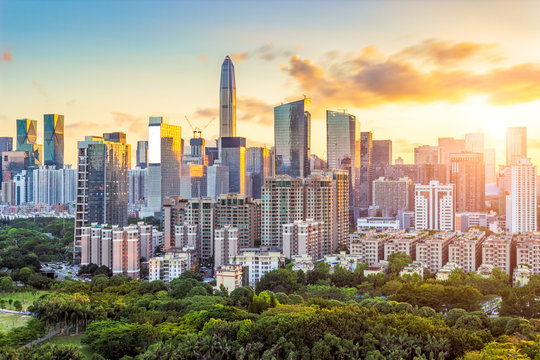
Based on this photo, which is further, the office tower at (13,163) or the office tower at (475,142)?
the office tower at (13,163)

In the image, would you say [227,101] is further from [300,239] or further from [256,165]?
[300,239]

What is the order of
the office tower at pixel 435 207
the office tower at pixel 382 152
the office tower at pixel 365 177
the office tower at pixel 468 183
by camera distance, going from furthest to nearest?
the office tower at pixel 382 152
the office tower at pixel 365 177
the office tower at pixel 468 183
the office tower at pixel 435 207

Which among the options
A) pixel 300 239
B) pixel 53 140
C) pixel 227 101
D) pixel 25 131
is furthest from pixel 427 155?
pixel 25 131

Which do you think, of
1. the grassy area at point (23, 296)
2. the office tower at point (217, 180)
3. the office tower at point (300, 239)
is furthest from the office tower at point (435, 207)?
the office tower at point (217, 180)

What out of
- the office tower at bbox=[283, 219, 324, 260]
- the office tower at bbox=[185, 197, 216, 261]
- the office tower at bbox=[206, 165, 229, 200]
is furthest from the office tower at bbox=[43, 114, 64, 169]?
the office tower at bbox=[283, 219, 324, 260]

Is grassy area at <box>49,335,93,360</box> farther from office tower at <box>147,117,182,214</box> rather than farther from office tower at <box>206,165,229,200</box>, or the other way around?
office tower at <box>206,165,229,200</box>

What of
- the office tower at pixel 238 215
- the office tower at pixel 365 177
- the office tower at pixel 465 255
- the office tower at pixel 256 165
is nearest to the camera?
the office tower at pixel 465 255

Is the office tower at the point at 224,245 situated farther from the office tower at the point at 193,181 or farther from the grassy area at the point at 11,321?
the office tower at the point at 193,181
